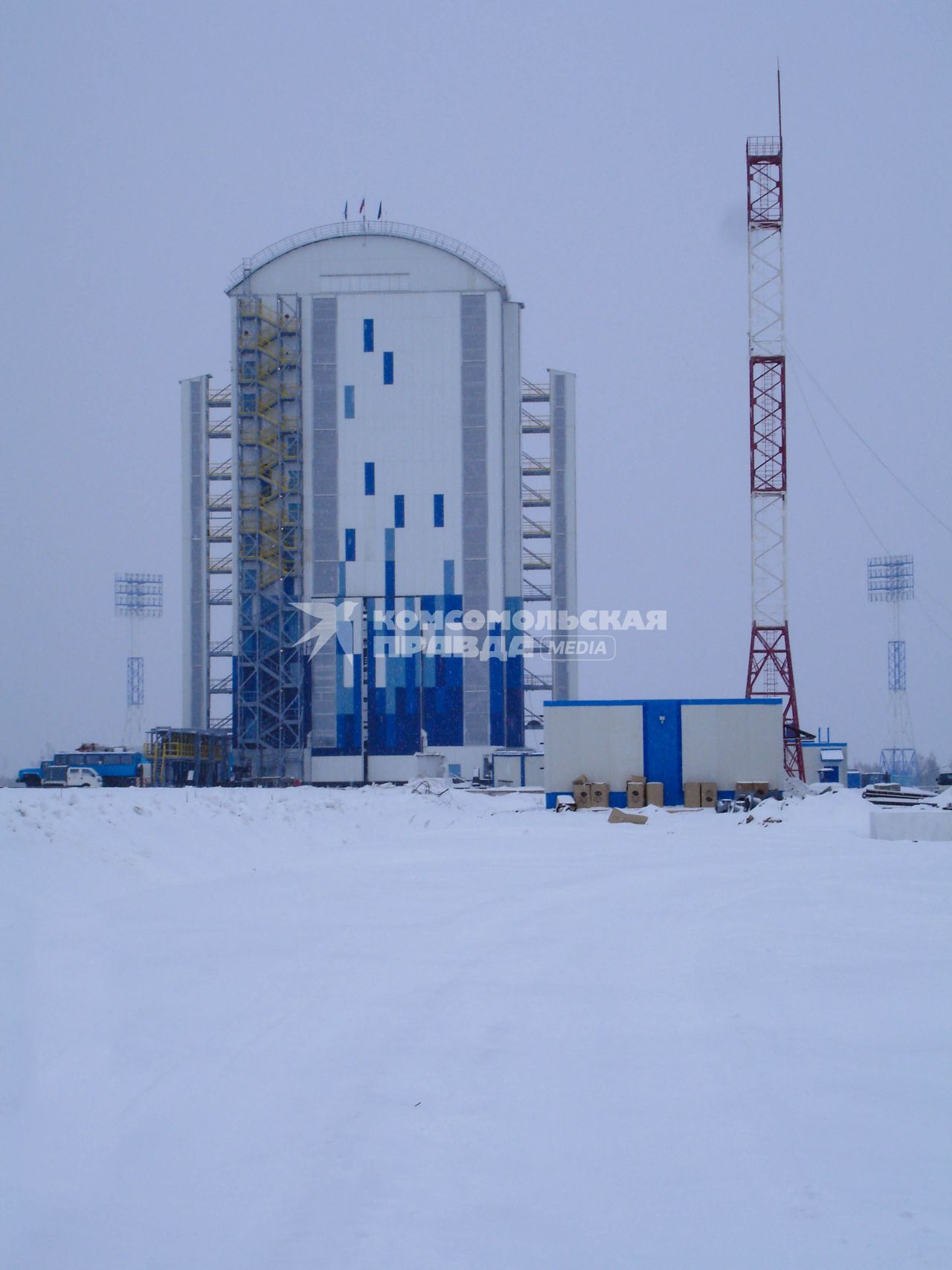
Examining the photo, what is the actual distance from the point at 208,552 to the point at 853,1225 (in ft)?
176

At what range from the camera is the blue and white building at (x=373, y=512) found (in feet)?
161

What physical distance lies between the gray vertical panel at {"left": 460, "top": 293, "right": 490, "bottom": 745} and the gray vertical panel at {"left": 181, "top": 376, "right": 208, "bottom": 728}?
533 inches

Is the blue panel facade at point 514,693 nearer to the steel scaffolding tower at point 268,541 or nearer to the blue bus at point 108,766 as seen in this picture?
the steel scaffolding tower at point 268,541

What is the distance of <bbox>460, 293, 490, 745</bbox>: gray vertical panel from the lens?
161 feet

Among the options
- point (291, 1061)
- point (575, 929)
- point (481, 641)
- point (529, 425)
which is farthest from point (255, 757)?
point (291, 1061)

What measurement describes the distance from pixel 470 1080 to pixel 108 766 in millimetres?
41994

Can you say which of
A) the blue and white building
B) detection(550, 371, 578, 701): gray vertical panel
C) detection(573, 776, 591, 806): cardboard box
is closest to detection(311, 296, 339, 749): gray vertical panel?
the blue and white building

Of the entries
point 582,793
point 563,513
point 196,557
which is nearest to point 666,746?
point 582,793

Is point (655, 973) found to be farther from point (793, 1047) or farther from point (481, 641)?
point (481, 641)

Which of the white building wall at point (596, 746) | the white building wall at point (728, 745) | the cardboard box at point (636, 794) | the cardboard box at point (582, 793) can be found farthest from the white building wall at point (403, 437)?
the cardboard box at point (636, 794)

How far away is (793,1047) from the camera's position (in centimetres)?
598

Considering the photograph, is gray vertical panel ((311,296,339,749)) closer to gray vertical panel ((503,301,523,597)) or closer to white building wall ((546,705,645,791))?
gray vertical panel ((503,301,523,597))

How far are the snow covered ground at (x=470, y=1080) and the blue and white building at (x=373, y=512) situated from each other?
Result: 3733 cm

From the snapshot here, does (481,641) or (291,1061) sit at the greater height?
(481,641)
